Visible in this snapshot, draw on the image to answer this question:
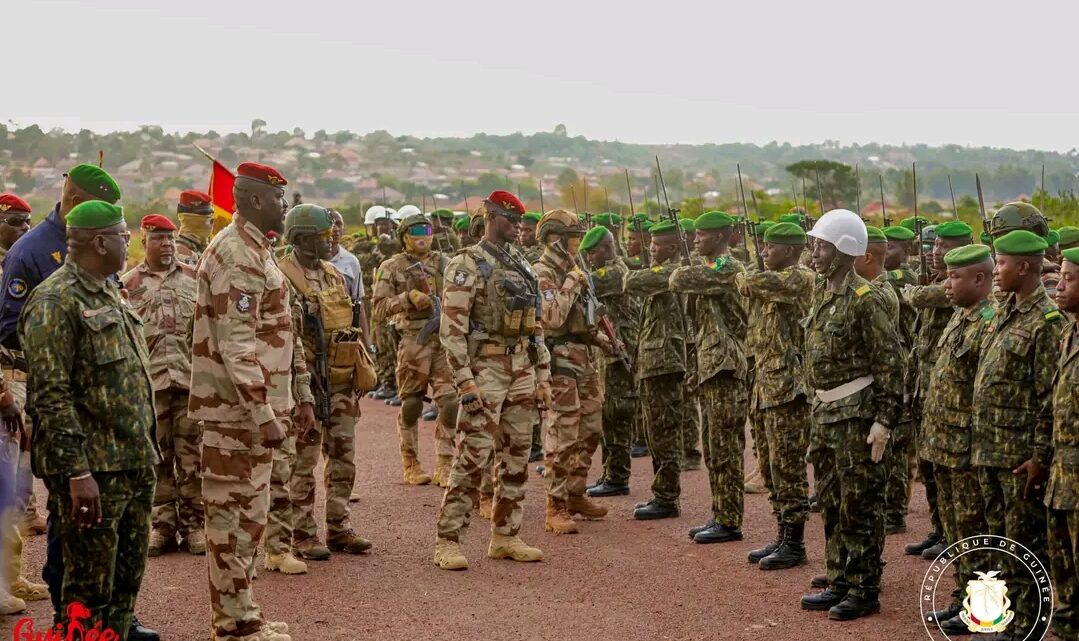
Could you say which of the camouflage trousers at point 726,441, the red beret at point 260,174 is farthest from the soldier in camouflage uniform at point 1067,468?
the red beret at point 260,174

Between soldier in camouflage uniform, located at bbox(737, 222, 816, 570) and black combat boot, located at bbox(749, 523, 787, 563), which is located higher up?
soldier in camouflage uniform, located at bbox(737, 222, 816, 570)

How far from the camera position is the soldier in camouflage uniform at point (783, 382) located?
8.60 meters

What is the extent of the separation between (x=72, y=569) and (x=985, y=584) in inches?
192

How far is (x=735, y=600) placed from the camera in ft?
25.7

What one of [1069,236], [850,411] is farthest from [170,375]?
[1069,236]

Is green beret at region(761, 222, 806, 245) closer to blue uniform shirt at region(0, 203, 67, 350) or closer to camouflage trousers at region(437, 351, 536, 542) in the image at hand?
camouflage trousers at region(437, 351, 536, 542)

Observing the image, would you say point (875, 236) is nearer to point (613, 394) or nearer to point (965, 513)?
point (965, 513)

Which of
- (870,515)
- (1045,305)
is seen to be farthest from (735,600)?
(1045,305)

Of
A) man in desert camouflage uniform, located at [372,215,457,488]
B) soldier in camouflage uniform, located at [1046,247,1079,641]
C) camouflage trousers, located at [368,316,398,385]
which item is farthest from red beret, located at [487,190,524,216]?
camouflage trousers, located at [368,316,398,385]

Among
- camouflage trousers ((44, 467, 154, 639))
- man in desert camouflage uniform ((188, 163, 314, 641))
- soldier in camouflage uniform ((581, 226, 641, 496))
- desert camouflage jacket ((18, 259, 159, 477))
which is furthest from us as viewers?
soldier in camouflage uniform ((581, 226, 641, 496))

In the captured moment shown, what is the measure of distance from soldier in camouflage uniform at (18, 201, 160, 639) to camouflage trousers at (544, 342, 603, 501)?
4.63m

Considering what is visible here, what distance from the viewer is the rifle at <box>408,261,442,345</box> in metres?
11.4

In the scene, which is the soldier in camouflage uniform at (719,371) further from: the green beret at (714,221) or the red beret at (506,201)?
the red beret at (506,201)

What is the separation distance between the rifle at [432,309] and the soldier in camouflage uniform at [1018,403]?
5894 millimetres
